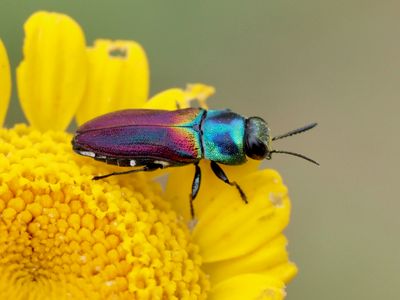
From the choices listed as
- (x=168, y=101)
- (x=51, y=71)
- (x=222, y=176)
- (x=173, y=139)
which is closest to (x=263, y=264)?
(x=222, y=176)

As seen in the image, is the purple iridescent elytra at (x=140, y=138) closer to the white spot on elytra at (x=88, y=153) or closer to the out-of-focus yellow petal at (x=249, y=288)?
the white spot on elytra at (x=88, y=153)

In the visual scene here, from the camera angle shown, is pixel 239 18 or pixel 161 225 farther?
pixel 239 18

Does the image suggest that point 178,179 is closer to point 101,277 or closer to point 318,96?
point 101,277

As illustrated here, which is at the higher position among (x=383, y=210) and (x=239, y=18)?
(x=239, y=18)

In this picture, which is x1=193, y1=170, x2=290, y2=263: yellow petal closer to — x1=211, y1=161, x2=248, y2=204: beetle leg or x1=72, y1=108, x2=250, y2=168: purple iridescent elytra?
x1=211, y1=161, x2=248, y2=204: beetle leg

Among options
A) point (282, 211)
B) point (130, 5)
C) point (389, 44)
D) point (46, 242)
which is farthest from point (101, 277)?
point (389, 44)

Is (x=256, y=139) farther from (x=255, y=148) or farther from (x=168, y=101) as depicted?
(x=168, y=101)

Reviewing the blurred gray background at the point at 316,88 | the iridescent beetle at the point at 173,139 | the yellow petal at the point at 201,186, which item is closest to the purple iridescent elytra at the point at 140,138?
the iridescent beetle at the point at 173,139
